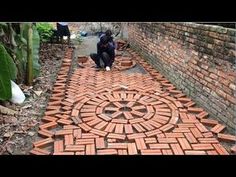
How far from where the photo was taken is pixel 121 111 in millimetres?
4008

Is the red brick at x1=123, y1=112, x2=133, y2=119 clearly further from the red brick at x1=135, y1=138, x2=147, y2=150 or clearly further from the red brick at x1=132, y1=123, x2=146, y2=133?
the red brick at x1=135, y1=138, x2=147, y2=150

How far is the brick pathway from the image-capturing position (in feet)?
10.1

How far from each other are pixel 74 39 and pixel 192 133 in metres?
7.21

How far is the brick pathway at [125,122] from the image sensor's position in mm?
3070

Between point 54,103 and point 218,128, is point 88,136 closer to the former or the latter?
point 54,103

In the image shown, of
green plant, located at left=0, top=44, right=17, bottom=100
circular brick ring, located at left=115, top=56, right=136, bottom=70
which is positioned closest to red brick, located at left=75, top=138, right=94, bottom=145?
green plant, located at left=0, top=44, right=17, bottom=100

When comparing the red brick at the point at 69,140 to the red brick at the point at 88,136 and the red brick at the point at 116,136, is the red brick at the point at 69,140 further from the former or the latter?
the red brick at the point at 116,136

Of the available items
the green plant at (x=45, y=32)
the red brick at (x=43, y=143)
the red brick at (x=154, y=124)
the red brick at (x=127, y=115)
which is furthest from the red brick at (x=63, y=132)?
the green plant at (x=45, y=32)

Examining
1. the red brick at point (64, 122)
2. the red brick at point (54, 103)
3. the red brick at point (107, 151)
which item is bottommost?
the red brick at point (107, 151)

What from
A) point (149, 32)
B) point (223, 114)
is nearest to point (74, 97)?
point (223, 114)

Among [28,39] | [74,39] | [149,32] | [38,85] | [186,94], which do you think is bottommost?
[186,94]

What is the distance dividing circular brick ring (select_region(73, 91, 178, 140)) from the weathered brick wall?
506 millimetres

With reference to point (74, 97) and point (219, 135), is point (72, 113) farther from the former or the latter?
point (219, 135)

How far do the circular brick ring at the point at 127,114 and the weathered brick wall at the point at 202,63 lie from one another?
19.9 inches
